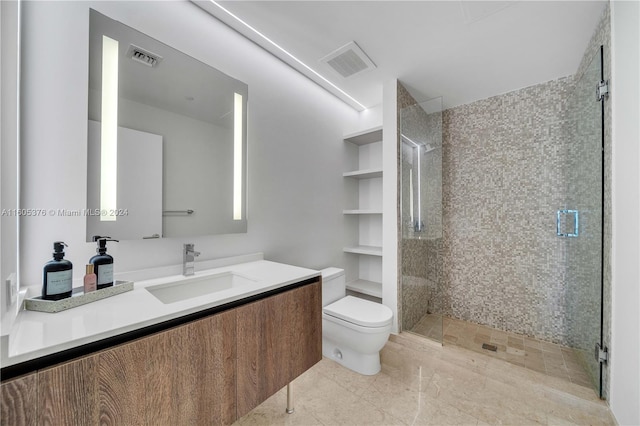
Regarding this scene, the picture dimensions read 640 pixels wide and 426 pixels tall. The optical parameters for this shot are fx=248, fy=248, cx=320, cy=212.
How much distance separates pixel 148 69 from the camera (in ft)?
4.30

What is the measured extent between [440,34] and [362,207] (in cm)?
177

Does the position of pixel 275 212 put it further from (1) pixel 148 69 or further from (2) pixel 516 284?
(2) pixel 516 284

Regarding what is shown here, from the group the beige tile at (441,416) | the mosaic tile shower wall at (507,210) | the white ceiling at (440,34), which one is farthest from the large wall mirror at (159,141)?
the mosaic tile shower wall at (507,210)

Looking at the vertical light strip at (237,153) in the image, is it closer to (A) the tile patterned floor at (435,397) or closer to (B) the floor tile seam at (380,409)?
(A) the tile patterned floor at (435,397)

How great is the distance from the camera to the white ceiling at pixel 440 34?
1514 mm

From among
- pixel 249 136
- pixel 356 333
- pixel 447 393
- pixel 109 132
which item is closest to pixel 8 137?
pixel 109 132

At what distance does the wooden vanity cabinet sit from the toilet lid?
50cm

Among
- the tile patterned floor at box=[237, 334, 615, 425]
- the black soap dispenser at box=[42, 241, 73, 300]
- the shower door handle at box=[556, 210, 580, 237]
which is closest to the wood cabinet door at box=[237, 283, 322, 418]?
the tile patterned floor at box=[237, 334, 615, 425]

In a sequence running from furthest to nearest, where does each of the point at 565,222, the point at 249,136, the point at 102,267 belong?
1. the point at 565,222
2. the point at 249,136
3. the point at 102,267

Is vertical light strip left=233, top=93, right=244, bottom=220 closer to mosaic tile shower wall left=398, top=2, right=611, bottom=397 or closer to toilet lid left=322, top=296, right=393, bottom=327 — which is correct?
toilet lid left=322, top=296, right=393, bottom=327

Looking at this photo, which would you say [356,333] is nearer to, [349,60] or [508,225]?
[508,225]

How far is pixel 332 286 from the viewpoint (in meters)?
2.18

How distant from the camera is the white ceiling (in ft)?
4.97

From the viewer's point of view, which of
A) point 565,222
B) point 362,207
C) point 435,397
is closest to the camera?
point 435,397
